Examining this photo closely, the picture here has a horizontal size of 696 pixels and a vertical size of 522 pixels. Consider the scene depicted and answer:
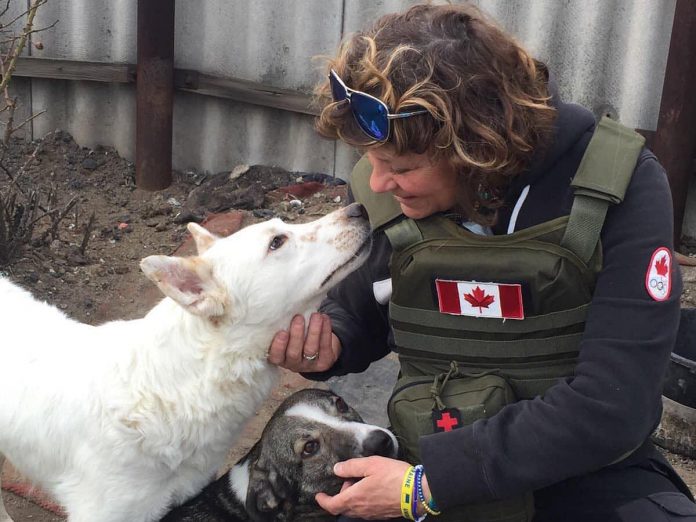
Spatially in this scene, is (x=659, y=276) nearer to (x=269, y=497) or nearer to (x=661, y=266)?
(x=661, y=266)

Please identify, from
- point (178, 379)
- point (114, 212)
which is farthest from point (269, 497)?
point (114, 212)

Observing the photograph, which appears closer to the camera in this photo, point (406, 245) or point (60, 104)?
point (406, 245)

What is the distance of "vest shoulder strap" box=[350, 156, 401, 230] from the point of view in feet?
8.86

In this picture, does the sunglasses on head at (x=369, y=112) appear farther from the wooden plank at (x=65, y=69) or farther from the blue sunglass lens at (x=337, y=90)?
the wooden plank at (x=65, y=69)

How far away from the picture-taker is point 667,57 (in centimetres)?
509

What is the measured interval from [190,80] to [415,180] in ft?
14.8

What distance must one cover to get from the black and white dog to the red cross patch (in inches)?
14.2

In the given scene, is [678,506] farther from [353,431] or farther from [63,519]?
[63,519]

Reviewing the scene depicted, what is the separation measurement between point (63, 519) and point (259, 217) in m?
2.73

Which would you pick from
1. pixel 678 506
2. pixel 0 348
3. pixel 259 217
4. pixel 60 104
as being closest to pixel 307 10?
pixel 259 217

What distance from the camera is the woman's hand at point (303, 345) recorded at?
9.20ft

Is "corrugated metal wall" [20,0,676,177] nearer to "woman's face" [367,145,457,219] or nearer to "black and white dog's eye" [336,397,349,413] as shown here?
"black and white dog's eye" [336,397,349,413]

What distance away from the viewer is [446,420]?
2.55m

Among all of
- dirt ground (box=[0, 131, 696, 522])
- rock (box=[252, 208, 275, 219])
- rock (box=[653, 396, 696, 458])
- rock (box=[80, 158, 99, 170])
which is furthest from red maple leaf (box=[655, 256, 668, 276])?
rock (box=[80, 158, 99, 170])
